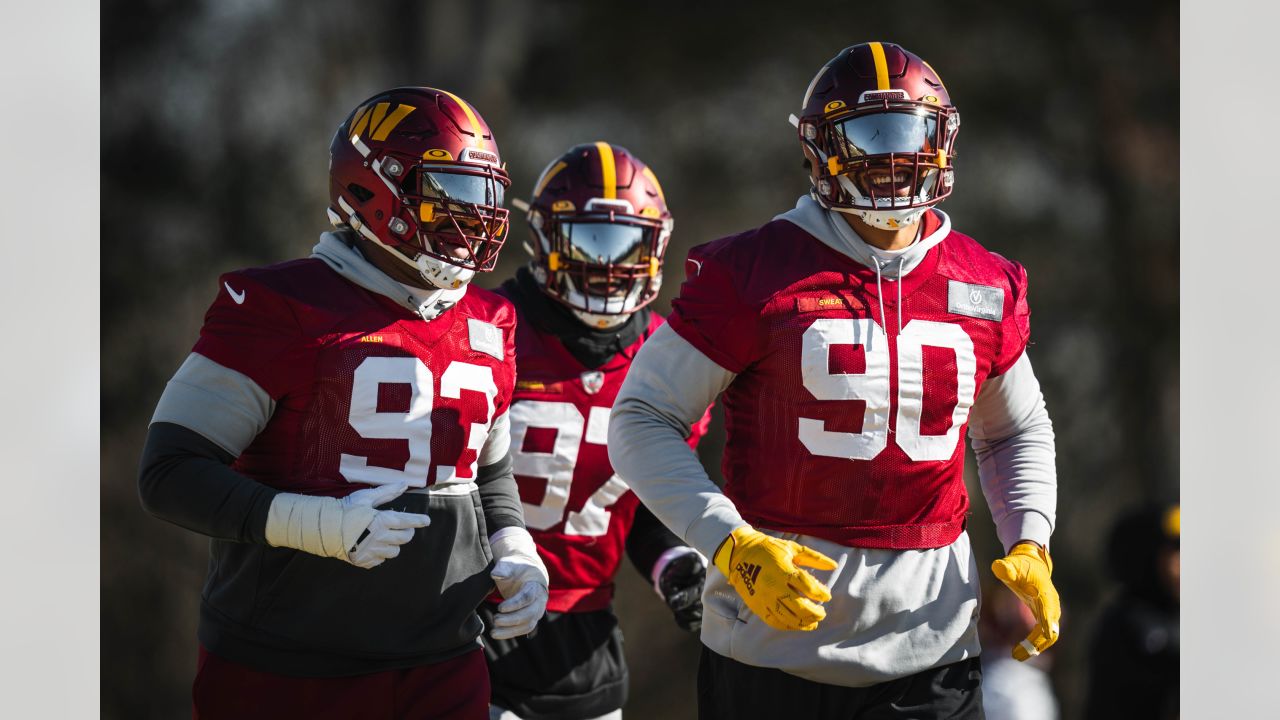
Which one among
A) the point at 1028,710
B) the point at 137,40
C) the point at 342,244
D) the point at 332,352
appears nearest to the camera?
the point at 332,352

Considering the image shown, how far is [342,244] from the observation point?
2.42 m

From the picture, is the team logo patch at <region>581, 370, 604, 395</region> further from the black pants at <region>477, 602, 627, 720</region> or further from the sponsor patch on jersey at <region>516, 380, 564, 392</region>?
the black pants at <region>477, 602, 627, 720</region>

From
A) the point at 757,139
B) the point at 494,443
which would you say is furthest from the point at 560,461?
the point at 757,139

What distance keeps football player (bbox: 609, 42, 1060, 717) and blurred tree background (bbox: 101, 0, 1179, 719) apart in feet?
10.5

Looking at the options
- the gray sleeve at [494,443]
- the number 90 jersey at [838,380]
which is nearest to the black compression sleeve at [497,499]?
the gray sleeve at [494,443]

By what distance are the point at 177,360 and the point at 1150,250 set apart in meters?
4.32

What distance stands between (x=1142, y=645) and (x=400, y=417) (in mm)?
3053

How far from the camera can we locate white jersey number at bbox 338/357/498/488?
7.34 ft

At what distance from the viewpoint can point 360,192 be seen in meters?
2.47

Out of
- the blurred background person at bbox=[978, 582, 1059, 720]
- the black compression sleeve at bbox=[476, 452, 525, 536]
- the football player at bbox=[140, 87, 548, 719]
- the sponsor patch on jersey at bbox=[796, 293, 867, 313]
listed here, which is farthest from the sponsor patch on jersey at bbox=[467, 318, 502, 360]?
the blurred background person at bbox=[978, 582, 1059, 720]

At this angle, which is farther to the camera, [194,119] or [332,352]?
[194,119]

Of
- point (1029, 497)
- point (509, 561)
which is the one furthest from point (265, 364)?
point (1029, 497)

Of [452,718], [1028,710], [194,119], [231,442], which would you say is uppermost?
[194,119]

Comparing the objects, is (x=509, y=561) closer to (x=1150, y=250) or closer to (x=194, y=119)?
(x=194, y=119)
